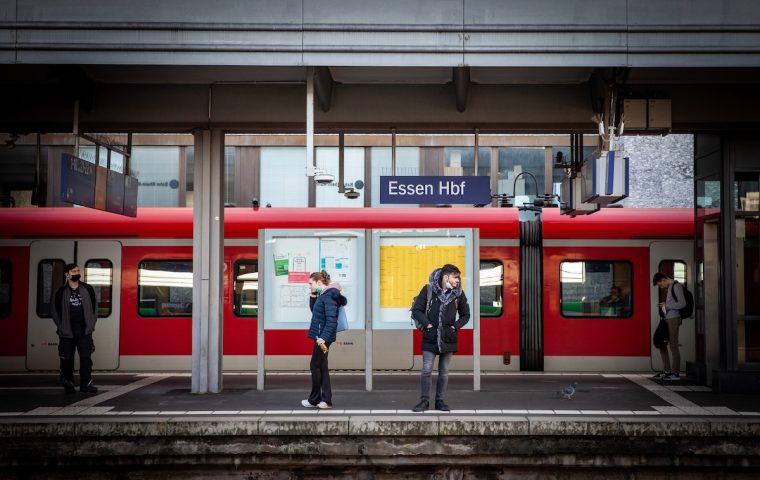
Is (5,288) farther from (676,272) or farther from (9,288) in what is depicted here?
(676,272)

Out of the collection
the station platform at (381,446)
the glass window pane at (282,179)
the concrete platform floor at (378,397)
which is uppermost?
the glass window pane at (282,179)

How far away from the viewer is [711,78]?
9.54 metres

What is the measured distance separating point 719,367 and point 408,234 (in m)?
4.70

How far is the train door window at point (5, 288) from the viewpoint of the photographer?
43.7ft

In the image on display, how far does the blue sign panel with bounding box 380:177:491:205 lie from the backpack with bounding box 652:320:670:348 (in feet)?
13.4

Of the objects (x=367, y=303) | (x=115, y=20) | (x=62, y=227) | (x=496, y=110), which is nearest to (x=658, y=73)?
(x=496, y=110)

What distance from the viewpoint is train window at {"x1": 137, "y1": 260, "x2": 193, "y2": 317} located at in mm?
13398

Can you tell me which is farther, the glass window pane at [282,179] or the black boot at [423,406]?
the glass window pane at [282,179]

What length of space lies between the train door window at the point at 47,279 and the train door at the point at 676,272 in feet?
33.4

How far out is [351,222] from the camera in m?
13.2

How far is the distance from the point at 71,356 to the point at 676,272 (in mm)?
9823

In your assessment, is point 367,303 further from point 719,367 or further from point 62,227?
point 62,227

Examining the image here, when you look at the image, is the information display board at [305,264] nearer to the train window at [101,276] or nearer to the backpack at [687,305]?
the train window at [101,276]

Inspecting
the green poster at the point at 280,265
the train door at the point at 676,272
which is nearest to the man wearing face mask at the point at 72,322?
the green poster at the point at 280,265
